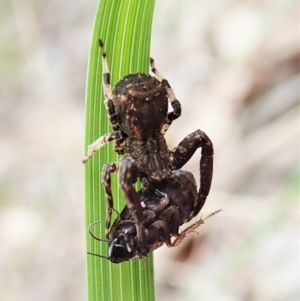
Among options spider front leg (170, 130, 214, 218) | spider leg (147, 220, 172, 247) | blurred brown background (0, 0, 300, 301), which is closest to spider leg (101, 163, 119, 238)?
spider leg (147, 220, 172, 247)

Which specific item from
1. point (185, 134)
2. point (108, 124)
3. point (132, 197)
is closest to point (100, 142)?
point (108, 124)

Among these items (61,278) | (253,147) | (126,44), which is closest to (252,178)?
(253,147)

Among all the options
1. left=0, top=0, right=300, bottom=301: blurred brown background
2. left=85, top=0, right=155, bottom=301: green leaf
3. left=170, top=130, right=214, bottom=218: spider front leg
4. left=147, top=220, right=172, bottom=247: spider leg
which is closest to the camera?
left=85, top=0, right=155, bottom=301: green leaf

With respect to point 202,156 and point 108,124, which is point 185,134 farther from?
point 108,124

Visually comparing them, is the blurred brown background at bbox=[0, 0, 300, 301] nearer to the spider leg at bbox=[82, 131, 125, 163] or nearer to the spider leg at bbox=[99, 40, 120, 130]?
the spider leg at bbox=[82, 131, 125, 163]

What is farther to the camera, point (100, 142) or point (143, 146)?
point (143, 146)

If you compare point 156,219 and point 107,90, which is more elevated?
point 107,90

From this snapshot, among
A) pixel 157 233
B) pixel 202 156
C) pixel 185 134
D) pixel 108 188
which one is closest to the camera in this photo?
pixel 108 188
